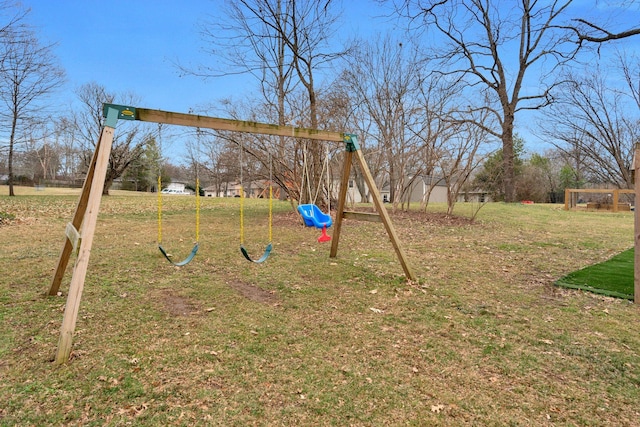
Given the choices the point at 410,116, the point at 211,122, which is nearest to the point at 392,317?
the point at 211,122

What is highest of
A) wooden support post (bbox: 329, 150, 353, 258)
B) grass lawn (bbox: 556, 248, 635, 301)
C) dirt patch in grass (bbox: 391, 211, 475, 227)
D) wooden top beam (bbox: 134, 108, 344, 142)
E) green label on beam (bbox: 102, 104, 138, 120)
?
wooden top beam (bbox: 134, 108, 344, 142)

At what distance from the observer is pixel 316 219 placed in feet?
19.7

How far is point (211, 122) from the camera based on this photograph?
3.93 metres

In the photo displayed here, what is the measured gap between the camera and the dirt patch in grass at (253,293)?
4.07 meters

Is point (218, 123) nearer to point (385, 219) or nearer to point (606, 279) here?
point (385, 219)

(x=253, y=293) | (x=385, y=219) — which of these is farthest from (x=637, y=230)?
(x=253, y=293)

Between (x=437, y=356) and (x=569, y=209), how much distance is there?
66.2 ft

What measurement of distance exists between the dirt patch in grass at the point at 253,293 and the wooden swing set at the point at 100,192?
1.71m

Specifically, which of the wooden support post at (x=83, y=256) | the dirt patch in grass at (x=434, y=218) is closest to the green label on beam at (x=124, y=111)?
the wooden support post at (x=83, y=256)

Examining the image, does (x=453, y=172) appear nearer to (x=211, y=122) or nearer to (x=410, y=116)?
(x=410, y=116)

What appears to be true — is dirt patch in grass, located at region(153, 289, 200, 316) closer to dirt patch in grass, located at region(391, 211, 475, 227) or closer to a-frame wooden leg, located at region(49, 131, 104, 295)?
a-frame wooden leg, located at region(49, 131, 104, 295)

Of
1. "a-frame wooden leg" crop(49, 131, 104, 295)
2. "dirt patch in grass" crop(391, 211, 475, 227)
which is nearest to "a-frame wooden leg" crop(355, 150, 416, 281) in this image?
"a-frame wooden leg" crop(49, 131, 104, 295)

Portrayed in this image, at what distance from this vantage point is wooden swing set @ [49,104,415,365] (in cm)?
266

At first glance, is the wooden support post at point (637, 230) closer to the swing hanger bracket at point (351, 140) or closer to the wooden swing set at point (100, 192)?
the wooden swing set at point (100, 192)
